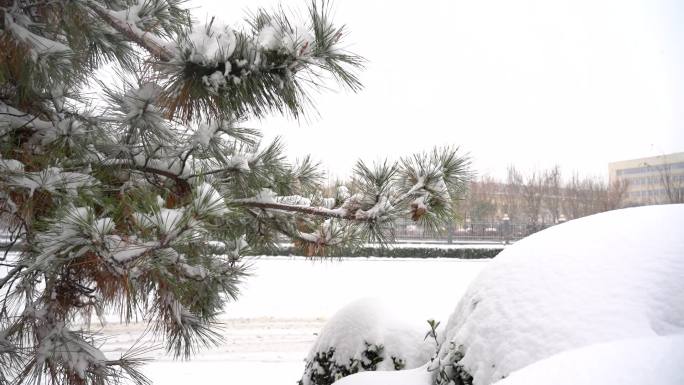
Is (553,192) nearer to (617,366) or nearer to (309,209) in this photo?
(309,209)

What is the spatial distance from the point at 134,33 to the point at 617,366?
1671 mm

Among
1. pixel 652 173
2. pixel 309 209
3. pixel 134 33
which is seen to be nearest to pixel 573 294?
pixel 652 173

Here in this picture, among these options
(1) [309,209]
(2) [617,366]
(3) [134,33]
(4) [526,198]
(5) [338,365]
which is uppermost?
(4) [526,198]

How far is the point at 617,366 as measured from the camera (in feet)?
2.74

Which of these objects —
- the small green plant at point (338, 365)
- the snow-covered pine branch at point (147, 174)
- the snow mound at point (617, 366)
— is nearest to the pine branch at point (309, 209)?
the snow-covered pine branch at point (147, 174)

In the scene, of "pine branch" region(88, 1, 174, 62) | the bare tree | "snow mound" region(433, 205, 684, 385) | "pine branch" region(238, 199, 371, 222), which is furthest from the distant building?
the bare tree

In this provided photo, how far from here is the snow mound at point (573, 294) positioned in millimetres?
1219

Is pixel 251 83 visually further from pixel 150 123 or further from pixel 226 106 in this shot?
pixel 150 123

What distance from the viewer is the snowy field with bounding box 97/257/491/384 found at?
4.64 m

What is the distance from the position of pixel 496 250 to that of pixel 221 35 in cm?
1358

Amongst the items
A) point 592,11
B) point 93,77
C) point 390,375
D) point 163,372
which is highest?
point 93,77

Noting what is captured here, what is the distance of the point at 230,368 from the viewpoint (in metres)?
5.00

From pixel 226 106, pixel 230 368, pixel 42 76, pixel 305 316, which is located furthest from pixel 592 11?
pixel 305 316

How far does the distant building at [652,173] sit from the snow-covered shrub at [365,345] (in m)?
1.18
